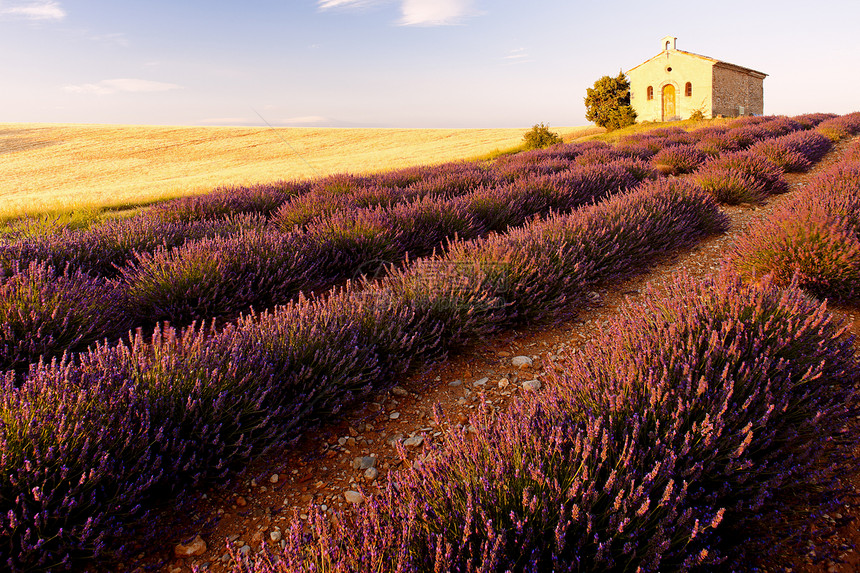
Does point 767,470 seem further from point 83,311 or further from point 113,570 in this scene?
point 83,311

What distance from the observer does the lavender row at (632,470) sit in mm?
1179

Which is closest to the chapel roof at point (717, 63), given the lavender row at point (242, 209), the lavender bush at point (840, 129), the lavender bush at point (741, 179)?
the lavender bush at point (840, 129)

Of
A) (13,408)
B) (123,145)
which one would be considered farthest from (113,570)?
(123,145)

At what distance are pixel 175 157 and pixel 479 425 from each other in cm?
2574

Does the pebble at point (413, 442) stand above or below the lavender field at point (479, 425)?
below

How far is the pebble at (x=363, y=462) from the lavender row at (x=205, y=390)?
27cm

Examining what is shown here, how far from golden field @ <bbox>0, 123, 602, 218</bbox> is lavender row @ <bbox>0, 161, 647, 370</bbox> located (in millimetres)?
5841

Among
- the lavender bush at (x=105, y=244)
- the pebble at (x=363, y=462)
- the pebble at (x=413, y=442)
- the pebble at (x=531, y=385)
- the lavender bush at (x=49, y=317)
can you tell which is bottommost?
the pebble at (x=363, y=462)

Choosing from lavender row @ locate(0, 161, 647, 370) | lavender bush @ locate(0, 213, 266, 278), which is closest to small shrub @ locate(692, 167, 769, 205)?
lavender row @ locate(0, 161, 647, 370)

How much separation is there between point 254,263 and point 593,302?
2816mm

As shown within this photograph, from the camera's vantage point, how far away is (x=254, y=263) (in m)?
3.71

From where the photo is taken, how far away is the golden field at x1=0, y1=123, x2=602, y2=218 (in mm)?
12355

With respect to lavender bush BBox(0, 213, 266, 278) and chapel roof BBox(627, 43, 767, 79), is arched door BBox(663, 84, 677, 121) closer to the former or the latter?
chapel roof BBox(627, 43, 767, 79)

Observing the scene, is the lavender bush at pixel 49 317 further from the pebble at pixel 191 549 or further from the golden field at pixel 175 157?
the golden field at pixel 175 157
